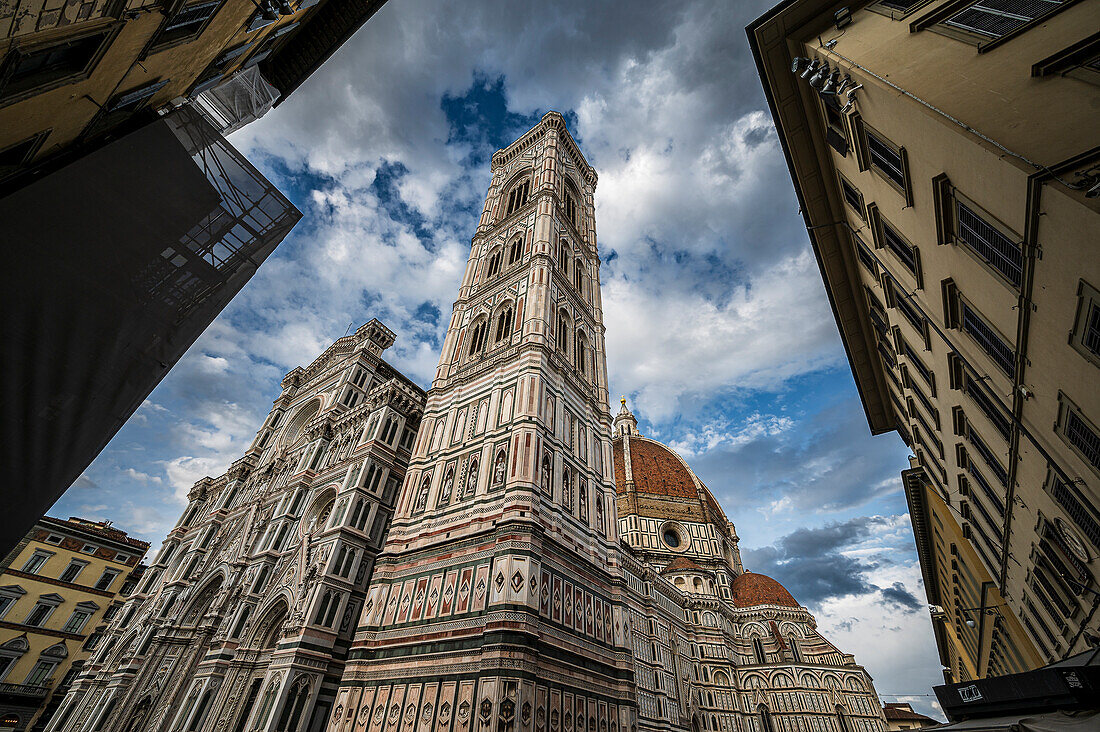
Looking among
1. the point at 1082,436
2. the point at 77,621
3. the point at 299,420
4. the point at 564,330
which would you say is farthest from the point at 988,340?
the point at 77,621

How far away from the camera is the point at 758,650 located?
46.2 m

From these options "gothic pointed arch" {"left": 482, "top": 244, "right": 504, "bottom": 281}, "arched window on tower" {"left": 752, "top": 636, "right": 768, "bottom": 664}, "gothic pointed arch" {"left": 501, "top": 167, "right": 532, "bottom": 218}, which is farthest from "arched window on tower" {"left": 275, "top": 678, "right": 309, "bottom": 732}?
"arched window on tower" {"left": 752, "top": 636, "right": 768, "bottom": 664}

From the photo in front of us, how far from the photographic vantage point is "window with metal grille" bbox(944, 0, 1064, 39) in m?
7.34

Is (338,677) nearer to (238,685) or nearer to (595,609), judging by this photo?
(238,685)

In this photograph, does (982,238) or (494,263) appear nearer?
(982,238)

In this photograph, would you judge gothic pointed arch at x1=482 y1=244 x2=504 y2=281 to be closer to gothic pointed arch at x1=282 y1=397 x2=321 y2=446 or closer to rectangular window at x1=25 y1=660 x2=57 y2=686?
gothic pointed arch at x1=282 y1=397 x2=321 y2=446

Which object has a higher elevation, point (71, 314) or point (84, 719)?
point (71, 314)

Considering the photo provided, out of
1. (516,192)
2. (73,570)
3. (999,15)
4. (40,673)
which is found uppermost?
(516,192)

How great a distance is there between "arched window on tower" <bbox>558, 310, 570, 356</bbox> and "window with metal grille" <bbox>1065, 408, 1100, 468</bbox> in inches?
746

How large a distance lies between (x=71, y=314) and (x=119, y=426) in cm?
286

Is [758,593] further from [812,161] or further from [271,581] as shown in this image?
[812,161]

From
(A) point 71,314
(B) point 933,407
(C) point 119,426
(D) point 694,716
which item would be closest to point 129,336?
(A) point 71,314

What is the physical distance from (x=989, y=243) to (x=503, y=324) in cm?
2007

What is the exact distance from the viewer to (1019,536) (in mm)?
11391
